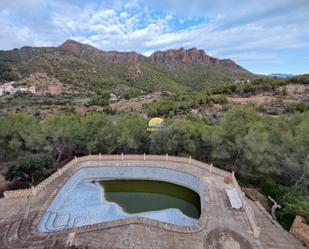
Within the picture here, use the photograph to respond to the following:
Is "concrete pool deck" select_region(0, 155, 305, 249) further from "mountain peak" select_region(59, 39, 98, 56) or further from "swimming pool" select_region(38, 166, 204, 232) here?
"mountain peak" select_region(59, 39, 98, 56)

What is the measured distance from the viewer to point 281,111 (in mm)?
27125

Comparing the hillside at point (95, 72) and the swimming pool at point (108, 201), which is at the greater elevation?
the hillside at point (95, 72)

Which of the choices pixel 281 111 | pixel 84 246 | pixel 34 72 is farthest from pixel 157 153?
pixel 34 72

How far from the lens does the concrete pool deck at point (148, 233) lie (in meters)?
6.96

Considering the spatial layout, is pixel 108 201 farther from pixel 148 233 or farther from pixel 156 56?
pixel 156 56

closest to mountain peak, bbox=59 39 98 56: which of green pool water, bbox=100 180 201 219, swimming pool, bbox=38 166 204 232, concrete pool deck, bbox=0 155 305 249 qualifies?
swimming pool, bbox=38 166 204 232

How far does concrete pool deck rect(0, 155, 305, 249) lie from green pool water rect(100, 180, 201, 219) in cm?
254

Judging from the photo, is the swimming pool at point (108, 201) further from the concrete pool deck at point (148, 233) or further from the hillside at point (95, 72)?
the hillside at point (95, 72)

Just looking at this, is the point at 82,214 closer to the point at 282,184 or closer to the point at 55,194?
the point at 55,194

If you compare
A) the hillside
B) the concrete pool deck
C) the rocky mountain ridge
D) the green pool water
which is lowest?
the green pool water

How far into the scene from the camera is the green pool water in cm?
1142

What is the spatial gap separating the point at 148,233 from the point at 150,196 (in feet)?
17.9

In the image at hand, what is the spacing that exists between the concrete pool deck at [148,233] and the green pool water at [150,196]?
8.32 ft

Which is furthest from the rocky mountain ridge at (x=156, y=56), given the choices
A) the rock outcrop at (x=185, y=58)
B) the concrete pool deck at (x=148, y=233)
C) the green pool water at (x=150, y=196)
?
the concrete pool deck at (x=148, y=233)
